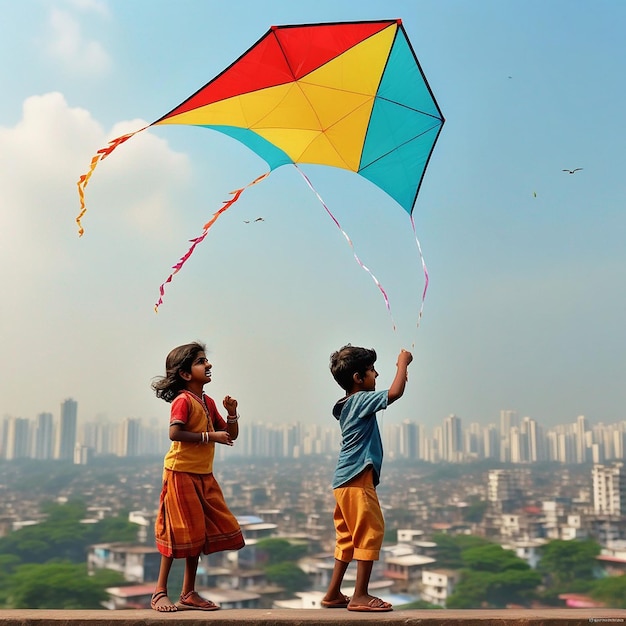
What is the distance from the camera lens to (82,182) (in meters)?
3.12

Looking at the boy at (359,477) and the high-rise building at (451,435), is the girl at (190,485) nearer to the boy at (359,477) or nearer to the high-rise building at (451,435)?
the boy at (359,477)

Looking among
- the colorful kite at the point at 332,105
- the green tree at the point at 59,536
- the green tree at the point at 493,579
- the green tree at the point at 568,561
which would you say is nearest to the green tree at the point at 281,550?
the green tree at the point at 59,536

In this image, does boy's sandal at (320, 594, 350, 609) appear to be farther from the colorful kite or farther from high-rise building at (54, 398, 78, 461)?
high-rise building at (54, 398, 78, 461)

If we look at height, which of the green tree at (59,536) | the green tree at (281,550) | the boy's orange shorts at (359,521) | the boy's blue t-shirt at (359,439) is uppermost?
the boy's blue t-shirt at (359,439)

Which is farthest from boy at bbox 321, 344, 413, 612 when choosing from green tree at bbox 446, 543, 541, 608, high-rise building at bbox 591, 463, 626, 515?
high-rise building at bbox 591, 463, 626, 515

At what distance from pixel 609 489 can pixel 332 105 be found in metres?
36.0

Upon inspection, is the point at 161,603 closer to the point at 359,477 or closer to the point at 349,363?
the point at 359,477

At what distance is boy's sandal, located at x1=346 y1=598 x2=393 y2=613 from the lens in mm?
2641

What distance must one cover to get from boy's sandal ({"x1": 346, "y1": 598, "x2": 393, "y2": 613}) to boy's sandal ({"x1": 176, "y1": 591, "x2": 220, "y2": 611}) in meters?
0.55

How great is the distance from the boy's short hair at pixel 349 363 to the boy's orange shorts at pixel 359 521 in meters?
0.39

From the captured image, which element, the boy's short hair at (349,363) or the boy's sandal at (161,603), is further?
the boy's short hair at (349,363)

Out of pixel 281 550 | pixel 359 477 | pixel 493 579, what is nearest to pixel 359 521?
pixel 359 477

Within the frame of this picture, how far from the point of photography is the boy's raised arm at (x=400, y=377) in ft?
8.86

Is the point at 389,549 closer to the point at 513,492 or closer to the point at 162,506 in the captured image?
the point at 513,492
